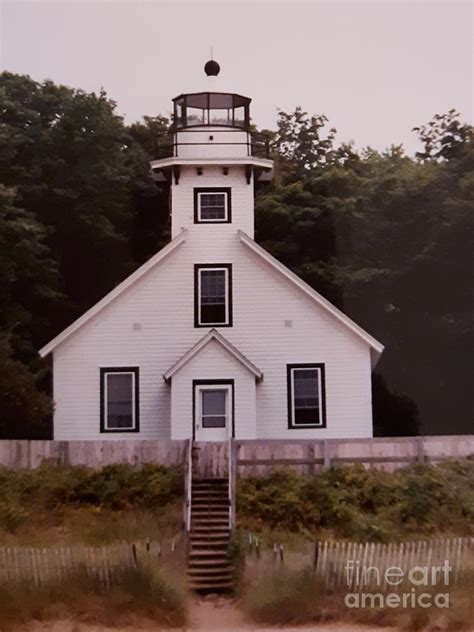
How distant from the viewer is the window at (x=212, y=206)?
17703mm

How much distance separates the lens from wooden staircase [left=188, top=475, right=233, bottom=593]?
38.5 ft

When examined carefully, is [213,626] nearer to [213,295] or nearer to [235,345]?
[235,345]

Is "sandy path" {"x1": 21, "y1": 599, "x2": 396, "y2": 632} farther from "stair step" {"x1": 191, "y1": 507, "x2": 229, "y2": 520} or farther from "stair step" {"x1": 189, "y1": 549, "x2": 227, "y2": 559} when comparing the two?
"stair step" {"x1": 191, "y1": 507, "x2": 229, "y2": 520}

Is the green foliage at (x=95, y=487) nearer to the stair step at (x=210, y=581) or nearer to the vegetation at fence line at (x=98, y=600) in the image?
the stair step at (x=210, y=581)

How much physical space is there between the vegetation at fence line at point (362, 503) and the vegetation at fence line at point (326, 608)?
95.6 inches

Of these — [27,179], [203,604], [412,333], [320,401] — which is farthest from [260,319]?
[203,604]

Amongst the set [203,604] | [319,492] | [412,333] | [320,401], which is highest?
[412,333]

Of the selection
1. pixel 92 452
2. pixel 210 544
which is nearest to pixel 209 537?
pixel 210 544

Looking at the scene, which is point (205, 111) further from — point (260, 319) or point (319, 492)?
point (319, 492)

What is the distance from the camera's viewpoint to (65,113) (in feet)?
59.1

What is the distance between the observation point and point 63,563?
407 inches

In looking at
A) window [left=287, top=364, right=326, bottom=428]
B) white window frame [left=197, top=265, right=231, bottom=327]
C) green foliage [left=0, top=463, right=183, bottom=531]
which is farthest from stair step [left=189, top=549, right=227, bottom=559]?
white window frame [left=197, top=265, right=231, bottom=327]

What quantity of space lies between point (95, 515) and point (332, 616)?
4536 mm

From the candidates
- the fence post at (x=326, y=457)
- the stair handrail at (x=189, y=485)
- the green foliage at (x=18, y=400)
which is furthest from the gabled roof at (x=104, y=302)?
the fence post at (x=326, y=457)
